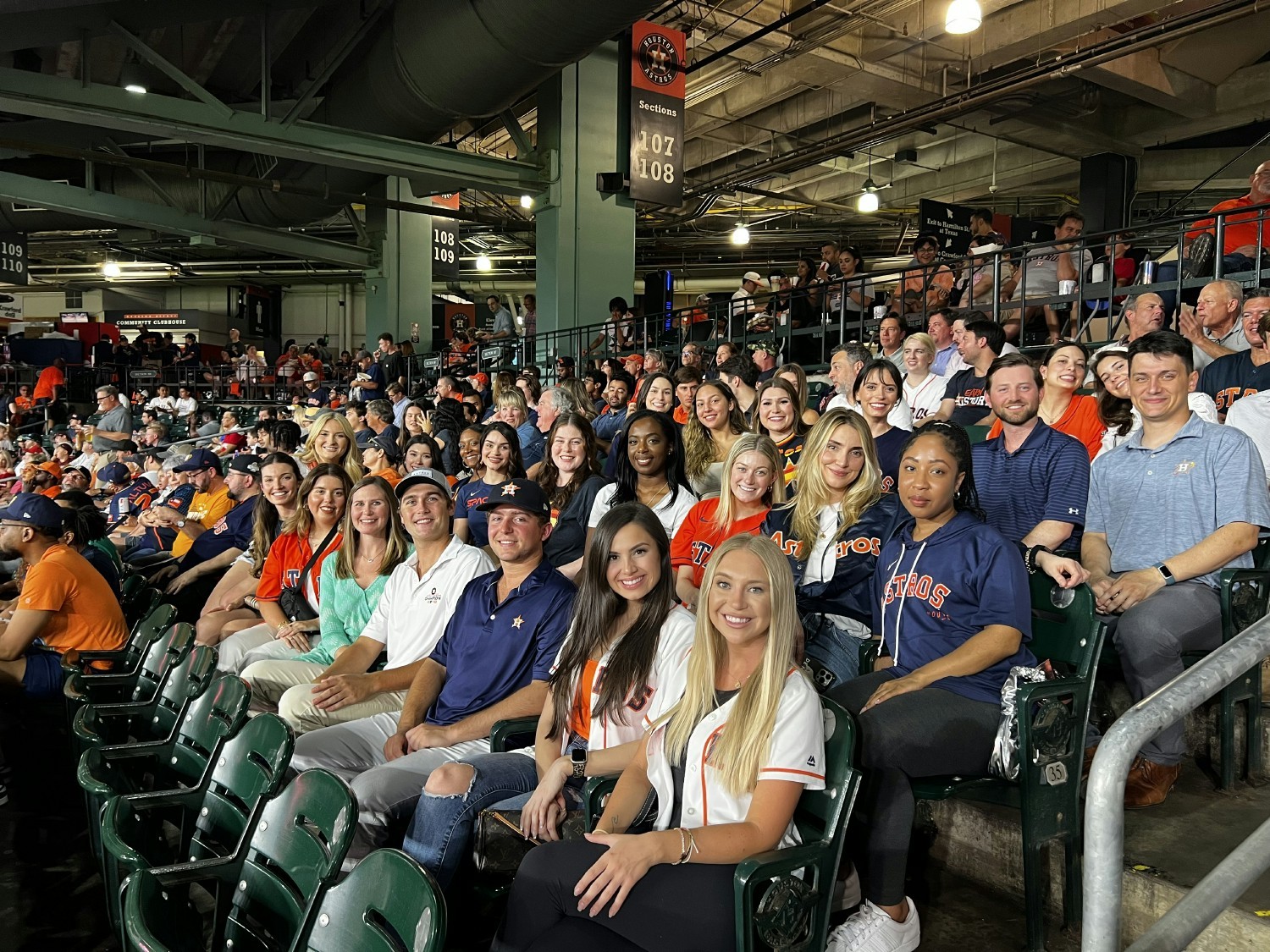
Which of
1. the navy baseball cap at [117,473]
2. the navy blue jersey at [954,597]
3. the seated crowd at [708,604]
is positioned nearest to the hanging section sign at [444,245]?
the navy baseball cap at [117,473]

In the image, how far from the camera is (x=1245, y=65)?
12.2 m

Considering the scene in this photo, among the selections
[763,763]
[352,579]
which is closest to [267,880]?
[763,763]

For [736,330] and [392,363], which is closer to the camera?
[736,330]

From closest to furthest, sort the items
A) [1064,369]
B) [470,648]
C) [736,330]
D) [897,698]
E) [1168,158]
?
[897,698]
[470,648]
[1064,369]
[736,330]
[1168,158]

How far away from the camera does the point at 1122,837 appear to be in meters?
1.42

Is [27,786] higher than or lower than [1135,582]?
lower

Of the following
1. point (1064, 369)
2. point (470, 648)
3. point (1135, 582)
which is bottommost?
point (470, 648)

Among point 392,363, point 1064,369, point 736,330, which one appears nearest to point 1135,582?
point 1064,369

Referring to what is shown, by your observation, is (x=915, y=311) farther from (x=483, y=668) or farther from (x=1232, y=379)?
(x=483, y=668)

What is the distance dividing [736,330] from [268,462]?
7556mm

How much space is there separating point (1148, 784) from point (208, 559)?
217 inches

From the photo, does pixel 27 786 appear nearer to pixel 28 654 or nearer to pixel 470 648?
pixel 28 654

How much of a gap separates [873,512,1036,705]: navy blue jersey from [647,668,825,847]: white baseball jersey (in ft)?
2.24

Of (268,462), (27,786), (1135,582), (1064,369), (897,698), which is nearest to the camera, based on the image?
(897,698)
